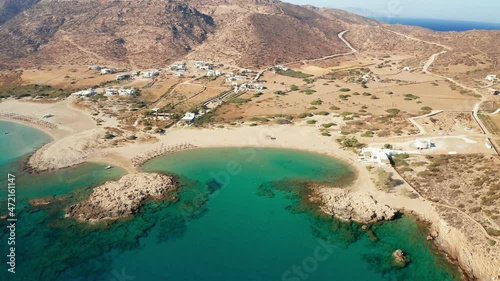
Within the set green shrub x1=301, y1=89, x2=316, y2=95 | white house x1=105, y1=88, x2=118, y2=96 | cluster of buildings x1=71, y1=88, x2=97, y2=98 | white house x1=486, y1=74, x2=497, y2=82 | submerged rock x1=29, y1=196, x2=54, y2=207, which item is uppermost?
white house x1=486, y1=74, x2=497, y2=82

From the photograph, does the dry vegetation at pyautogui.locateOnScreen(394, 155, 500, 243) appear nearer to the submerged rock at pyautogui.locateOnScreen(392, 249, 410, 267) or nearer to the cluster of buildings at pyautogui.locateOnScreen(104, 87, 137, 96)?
the submerged rock at pyautogui.locateOnScreen(392, 249, 410, 267)

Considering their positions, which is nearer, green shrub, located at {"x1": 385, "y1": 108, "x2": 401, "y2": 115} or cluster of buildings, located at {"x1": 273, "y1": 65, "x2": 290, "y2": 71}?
green shrub, located at {"x1": 385, "y1": 108, "x2": 401, "y2": 115}

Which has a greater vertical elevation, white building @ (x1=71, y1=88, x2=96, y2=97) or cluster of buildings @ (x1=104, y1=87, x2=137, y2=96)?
cluster of buildings @ (x1=104, y1=87, x2=137, y2=96)

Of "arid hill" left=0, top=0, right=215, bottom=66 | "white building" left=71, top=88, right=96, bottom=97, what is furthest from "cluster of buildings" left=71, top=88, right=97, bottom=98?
"arid hill" left=0, top=0, right=215, bottom=66

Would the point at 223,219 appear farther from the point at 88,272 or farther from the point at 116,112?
the point at 116,112

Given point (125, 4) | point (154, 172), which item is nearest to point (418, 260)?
point (154, 172)

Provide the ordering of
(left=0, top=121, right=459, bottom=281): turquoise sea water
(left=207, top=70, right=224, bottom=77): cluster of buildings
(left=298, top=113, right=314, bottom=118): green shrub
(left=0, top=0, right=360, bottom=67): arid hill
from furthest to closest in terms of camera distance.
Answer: (left=0, top=0, right=360, bottom=67): arid hill
(left=207, top=70, right=224, bottom=77): cluster of buildings
(left=298, top=113, right=314, bottom=118): green shrub
(left=0, top=121, right=459, bottom=281): turquoise sea water

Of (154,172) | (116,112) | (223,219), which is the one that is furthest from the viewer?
(116,112)
